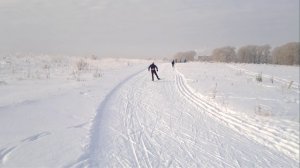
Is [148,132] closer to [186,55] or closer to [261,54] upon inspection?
[261,54]

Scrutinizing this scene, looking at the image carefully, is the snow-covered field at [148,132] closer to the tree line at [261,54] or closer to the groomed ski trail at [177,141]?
the groomed ski trail at [177,141]

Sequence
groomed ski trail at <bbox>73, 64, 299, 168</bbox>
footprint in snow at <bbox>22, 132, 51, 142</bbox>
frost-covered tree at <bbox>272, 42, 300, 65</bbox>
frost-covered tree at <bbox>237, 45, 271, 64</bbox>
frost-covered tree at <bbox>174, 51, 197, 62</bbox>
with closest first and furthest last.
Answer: groomed ski trail at <bbox>73, 64, 299, 168</bbox> → footprint in snow at <bbox>22, 132, 51, 142</bbox> → frost-covered tree at <bbox>272, 42, 300, 65</bbox> → frost-covered tree at <bbox>237, 45, 271, 64</bbox> → frost-covered tree at <bbox>174, 51, 197, 62</bbox>

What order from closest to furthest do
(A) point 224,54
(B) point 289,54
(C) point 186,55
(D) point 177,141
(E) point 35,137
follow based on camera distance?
(E) point 35,137, (D) point 177,141, (B) point 289,54, (A) point 224,54, (C) point 186,55

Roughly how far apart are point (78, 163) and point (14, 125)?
3.46 meters

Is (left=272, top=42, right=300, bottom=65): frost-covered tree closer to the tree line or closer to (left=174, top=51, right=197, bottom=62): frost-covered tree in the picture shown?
the tree line

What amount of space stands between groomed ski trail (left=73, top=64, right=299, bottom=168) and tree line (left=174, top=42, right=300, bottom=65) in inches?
1607

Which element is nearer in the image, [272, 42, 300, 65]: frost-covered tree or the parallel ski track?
the parallel ski track

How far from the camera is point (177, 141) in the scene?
7191 millimetres

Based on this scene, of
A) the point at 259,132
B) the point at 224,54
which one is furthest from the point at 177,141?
the point at 224,54

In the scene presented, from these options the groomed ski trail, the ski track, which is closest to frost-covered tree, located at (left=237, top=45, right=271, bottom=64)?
the groomed ski trail

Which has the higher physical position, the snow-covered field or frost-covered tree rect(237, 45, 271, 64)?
frost-covered tree rect(237, 45, 271, 64)

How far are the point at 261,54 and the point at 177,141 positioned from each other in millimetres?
66835

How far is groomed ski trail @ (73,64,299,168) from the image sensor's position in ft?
19.5

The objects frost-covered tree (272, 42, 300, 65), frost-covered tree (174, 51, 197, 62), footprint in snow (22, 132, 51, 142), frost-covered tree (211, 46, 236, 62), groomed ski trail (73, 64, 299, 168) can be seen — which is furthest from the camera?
frost-covered tree (174, 51, 197, 62)
